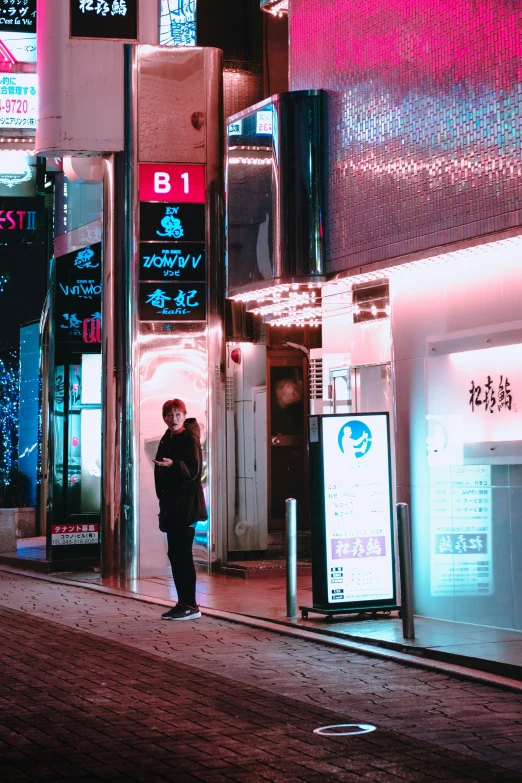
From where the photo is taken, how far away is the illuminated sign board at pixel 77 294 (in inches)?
742

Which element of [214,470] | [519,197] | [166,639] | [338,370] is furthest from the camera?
[214,470]

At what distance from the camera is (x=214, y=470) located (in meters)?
16.8

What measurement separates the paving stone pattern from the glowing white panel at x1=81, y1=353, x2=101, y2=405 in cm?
858

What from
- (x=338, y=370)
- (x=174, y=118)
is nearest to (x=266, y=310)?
(x=338, y=370)

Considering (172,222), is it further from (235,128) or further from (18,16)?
(18,16)

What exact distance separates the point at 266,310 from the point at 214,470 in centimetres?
257

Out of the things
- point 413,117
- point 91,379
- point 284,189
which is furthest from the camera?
point 91,379

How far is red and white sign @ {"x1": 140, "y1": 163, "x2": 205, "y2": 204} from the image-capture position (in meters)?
16.6

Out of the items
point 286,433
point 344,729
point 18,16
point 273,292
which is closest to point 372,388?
point 273,292

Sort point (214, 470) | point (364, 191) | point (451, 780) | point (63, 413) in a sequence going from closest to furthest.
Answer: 1. point (451, 780)
2. point (364, 191)
3. point (214, 470)
4. point (63, 413)

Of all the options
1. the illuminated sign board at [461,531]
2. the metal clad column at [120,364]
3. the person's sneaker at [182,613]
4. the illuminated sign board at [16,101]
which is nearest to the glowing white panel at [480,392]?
the illuminated sign board at [461,531]

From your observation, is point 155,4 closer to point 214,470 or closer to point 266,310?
point 266,310

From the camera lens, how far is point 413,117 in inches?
457

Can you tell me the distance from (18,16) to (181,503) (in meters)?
10.7
